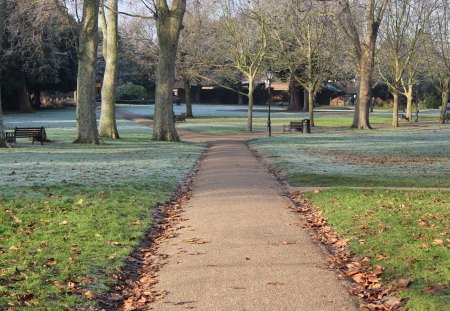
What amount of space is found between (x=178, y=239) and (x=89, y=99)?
20.0 meters

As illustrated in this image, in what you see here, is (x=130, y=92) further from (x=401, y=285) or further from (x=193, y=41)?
(x=401, y=285)

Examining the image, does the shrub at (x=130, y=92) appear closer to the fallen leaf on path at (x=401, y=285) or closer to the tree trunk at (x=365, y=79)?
the tree trunk at (x=365, y=79)

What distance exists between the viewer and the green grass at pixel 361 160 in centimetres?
1692

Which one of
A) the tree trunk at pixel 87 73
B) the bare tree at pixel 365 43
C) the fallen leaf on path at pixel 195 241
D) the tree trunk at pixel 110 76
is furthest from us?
the bare tree at pixel 365 43

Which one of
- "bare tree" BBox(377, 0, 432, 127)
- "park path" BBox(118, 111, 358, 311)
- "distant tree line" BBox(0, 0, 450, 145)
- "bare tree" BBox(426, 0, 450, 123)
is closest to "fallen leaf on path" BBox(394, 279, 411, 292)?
"park path" BBox(118, 111, 358, 311)

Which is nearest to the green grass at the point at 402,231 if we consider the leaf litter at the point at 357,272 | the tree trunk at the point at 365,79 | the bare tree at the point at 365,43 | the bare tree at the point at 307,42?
the leaf litter at the point at 357,272

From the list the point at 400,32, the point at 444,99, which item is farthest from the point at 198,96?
the point at 400,32

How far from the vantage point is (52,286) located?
6.96 metres

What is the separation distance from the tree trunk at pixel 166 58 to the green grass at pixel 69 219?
412 inches

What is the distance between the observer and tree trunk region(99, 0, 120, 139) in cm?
3291

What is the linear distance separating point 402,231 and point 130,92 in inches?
3839

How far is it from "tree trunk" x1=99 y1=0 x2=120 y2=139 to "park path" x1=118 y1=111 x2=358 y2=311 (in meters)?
20.2

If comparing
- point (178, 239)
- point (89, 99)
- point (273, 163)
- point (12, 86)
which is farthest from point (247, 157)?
point (12, 86)

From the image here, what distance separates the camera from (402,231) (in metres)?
9.77
